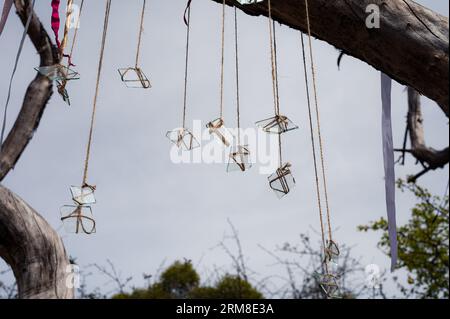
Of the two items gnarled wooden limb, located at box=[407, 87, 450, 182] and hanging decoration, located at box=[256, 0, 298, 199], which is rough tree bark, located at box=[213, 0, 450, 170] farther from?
gnarled wooden limb, located at box=[407, 87, 450, 182]

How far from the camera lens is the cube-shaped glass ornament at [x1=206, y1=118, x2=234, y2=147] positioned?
103cm

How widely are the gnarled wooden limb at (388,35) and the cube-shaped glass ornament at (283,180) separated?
0.31m

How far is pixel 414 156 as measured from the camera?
9.58 ft

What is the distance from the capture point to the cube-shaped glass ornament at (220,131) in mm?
1032

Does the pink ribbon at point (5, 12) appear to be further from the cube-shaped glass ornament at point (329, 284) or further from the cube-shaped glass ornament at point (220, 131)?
the cube-shaped glass ornament at point (329, 284)

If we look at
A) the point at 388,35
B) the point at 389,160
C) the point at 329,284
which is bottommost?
the point at 329,284

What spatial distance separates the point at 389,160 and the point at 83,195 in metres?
0.71

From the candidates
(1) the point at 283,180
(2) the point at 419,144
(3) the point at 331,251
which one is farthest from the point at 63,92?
(2) the point at 419,144

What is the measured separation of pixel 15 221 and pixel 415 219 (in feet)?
9.08

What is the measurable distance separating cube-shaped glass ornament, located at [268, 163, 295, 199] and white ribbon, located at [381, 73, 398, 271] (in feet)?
1.17

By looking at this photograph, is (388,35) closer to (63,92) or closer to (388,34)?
(388,34)

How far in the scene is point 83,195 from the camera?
97cm
